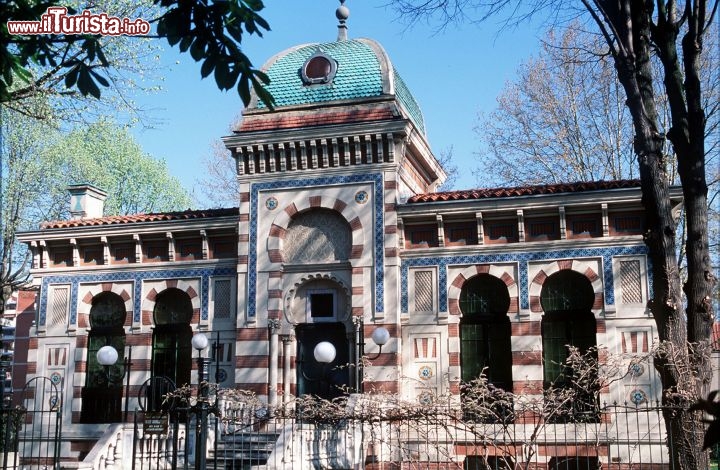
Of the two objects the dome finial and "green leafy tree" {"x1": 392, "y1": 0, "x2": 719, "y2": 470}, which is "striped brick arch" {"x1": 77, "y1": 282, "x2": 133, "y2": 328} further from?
"green leafy tree" {"x1": 392, "y1": 0, "x2": 719, "y2": 470}

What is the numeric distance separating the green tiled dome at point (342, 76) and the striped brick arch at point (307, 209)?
280 centimetres

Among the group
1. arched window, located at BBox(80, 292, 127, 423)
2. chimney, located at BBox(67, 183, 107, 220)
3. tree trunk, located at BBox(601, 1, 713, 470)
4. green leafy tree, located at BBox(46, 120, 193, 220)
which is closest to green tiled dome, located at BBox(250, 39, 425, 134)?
chimney, located at BBox(67, 183, 107, 220)

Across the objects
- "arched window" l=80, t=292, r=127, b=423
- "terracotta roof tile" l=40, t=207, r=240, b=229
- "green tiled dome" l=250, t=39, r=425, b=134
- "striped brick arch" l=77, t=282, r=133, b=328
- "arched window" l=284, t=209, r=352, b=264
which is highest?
"green tiled dome" l=250, t=39, r=425, b=134

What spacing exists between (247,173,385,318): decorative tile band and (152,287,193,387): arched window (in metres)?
2.36

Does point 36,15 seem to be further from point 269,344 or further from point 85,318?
point 85,318

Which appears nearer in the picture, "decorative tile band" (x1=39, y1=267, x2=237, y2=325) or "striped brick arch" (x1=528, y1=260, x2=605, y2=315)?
"striped brick arch" (x1=528, y1=260, x2=605, y2=315)

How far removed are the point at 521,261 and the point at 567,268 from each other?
114cm

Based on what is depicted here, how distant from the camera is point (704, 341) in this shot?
1154cm

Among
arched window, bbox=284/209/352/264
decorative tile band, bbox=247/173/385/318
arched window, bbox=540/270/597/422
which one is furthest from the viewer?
arched window, bbox=284/209/352/264

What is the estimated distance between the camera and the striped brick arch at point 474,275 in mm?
20641

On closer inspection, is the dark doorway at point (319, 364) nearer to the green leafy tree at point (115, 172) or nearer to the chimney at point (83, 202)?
the chimney at point (83, 202)

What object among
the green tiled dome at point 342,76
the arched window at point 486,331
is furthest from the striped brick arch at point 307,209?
the arched window at point 486,331

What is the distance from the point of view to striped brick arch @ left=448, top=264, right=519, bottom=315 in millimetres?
20641

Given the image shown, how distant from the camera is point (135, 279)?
23594 mm
